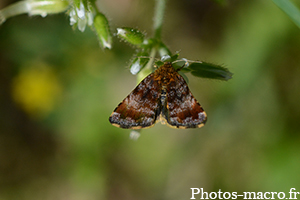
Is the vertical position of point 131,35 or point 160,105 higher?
point 131,35

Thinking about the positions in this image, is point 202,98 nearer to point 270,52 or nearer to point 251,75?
point 251,75

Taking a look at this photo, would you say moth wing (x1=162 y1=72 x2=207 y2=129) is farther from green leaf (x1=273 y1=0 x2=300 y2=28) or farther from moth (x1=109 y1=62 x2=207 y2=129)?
green leaf (x1=273 y1=0 x2=300 y2=28)

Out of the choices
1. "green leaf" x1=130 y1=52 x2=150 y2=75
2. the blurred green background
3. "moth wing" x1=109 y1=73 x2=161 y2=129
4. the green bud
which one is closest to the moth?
"moth wing" x1=109 y1=73 x2=161 y2=129

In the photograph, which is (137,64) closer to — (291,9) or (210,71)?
(210,71)

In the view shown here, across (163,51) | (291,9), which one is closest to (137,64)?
(163,51)

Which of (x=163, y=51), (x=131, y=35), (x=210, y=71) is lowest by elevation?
(x=210, y=71)

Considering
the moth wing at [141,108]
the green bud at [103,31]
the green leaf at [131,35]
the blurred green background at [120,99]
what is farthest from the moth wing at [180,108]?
the blurred green background at [120,99]
